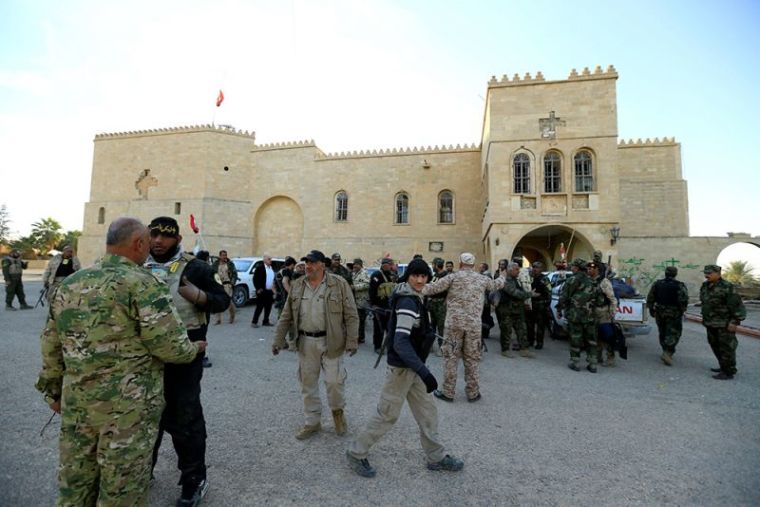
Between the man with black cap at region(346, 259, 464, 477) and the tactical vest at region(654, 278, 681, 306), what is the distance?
5982 mm

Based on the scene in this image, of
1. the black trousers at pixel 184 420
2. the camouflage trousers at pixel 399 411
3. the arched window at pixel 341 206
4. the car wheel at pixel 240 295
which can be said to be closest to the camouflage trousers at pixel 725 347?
the camouflage trousers at pixel 399 411

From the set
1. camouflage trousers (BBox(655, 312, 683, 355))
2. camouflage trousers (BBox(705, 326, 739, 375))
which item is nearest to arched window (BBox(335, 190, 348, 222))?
camouflage trousers (BBox(655, 312, 683, 355))

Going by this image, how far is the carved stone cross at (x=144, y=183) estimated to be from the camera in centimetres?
2434

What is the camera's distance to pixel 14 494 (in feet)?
8.27

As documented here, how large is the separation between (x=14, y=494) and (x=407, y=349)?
293 centimetres

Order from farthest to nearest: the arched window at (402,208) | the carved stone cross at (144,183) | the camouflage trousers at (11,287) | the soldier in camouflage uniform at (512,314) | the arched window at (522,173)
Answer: the carved stone cross at (144,183)
the arched window at (402,208)
the arched window at (522,173)
the camouflage trousers at (11,287)
the soldier in camouflage uniform at (512,314)

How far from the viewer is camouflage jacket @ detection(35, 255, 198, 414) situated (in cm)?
175

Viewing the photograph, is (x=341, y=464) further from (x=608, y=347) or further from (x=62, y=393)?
(x=608, y=347)

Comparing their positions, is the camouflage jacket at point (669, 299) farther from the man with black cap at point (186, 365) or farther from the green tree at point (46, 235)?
the green tree at point (46, 235)

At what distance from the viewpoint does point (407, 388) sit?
2.93 metres

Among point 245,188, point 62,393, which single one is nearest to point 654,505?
point 62,393

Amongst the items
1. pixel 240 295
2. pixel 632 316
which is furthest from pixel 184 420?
pixel 240 295

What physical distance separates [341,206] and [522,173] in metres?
11.1

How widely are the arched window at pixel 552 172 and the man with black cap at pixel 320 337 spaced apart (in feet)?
47.4
